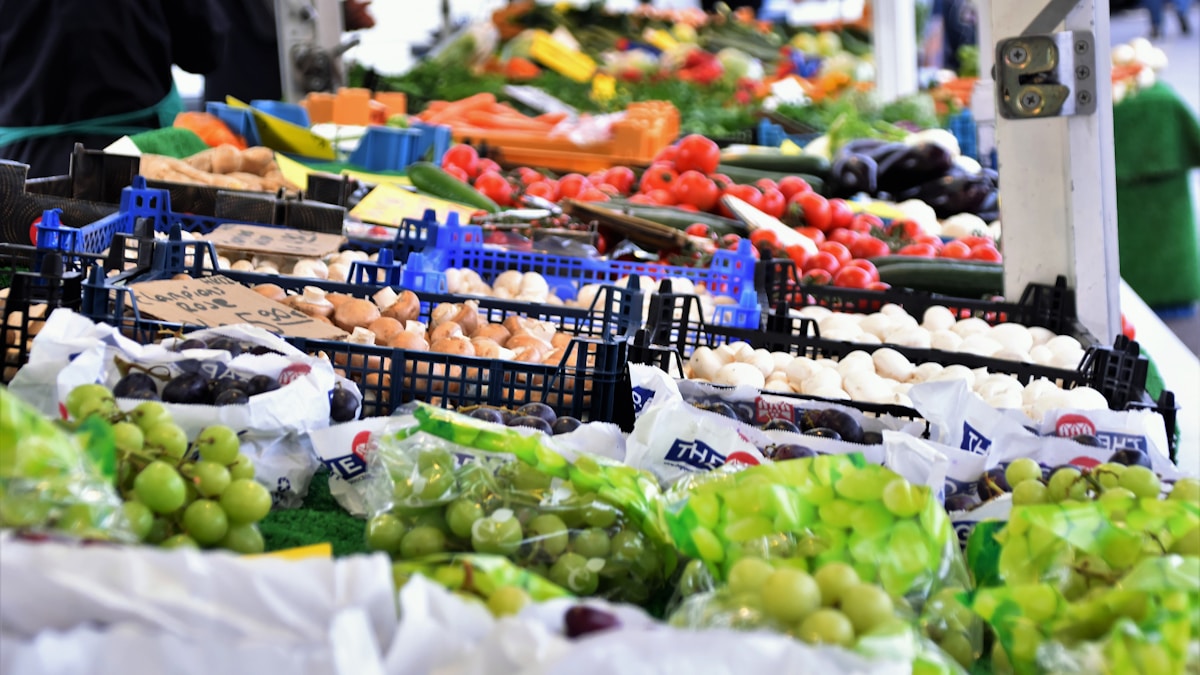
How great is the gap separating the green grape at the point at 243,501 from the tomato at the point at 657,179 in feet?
13.6

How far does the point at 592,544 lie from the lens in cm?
137

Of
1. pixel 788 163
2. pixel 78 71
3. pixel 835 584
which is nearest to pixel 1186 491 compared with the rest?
pixel 835 584

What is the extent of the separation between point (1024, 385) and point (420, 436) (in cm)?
151

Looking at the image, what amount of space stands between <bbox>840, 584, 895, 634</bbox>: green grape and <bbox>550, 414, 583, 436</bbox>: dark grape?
77cm

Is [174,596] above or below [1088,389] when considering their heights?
below

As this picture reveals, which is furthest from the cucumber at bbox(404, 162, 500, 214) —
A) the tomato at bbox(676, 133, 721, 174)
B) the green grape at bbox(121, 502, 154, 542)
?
the green grape at bbox(121, 502, 154, 542)

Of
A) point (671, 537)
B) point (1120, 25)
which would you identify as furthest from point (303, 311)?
point (1120, 25)

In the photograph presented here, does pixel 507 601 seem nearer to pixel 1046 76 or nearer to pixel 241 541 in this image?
pixel 241 541

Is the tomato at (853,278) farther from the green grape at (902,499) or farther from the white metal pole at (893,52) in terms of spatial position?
the white metal pole at (893,52)

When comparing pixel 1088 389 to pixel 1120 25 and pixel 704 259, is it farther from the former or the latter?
pixel 1120 25

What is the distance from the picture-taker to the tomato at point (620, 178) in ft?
18.2

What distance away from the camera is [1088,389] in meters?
2.28

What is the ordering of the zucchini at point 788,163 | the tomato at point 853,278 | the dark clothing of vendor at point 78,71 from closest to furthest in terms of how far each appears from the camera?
1. the tomato at point 853,278
2. the dark clothing of vendor at point 78,71
3. the zucchini at point 788,163

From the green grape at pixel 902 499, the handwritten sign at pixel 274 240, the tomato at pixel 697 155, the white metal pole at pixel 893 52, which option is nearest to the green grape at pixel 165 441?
the green grape at pixel 902 499
